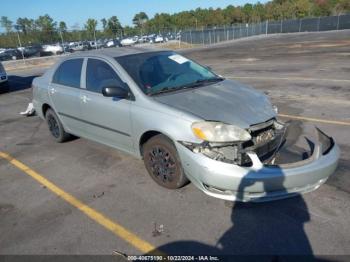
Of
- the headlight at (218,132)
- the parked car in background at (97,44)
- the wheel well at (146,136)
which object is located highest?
the headlight at (218,132)

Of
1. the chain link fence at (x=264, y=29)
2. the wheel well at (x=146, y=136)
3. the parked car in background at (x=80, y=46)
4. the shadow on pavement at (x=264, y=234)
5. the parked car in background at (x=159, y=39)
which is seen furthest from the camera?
the parked car in background at (x=159, y=39)

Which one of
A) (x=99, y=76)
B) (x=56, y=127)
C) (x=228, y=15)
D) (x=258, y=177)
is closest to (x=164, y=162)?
(x=258, y=177)

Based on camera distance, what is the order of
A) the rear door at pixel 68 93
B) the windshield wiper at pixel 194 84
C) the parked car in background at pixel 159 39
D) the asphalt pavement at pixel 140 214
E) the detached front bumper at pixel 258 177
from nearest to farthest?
1. the asphalt pavement at pixel 140 214
2. the detached front bumper at pixel 258 177
3. the windshield wiper at pixel 194 84
4. the rear door at pixel 68 93
5. the parked car in background at pixel 159 39

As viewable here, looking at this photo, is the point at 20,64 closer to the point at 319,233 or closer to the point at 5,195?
the point at 5,195

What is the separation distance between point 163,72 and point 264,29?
60078 millimetres

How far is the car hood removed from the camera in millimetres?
3735

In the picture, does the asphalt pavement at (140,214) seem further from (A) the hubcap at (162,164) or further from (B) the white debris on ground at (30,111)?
(B) the white debris on ground at (30,111)

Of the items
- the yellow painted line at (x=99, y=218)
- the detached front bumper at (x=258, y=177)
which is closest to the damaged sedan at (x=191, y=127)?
the detached front bumper at (x=258, y=177)

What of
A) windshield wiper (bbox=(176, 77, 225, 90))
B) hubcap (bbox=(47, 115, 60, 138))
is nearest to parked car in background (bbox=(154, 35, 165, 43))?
hubcap (bbox=(47, 115, 60, 138))

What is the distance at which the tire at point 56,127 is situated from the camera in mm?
6152

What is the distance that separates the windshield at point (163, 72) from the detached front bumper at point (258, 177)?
121 cm

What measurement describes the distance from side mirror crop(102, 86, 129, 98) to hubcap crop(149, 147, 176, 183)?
805 mm

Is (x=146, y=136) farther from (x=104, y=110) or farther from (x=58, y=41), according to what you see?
(x=58, y=41)

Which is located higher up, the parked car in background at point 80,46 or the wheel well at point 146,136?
the wheel well at point 146,136
